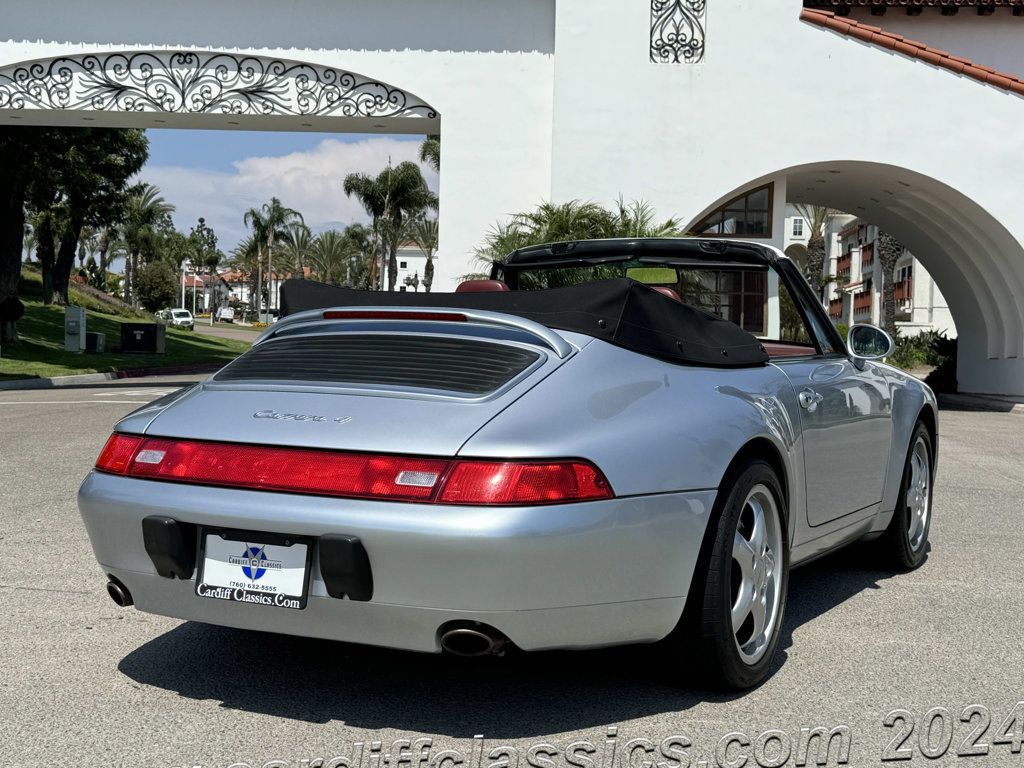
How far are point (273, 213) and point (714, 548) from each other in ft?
343

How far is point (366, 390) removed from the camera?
3.55 metres

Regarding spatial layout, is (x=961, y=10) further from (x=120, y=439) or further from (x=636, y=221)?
(x=120, y=439)

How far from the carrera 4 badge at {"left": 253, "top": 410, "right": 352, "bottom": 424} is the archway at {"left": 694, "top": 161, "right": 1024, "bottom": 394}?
16.7 m

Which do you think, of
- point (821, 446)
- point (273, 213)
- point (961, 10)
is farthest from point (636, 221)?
point (273, 213)

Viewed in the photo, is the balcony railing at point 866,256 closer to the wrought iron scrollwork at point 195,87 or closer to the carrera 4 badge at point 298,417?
the wrought iron scrollwork at point 195,87

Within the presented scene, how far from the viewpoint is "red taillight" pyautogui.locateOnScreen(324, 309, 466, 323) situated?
394 cm

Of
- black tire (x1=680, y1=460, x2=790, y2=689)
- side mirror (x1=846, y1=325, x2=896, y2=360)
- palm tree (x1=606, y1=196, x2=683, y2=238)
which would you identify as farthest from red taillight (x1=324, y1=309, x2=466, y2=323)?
palm tree (x1=606, y1=196, x2=683, y2=238)

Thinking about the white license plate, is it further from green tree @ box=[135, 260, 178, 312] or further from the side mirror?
green tree @ box=[135, 260, 178, 312]

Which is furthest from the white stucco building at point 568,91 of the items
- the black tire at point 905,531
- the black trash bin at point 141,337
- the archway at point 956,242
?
the black trash bin at point 141,337

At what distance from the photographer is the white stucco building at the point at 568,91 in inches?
752

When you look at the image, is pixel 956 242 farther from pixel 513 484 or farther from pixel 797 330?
pixel 513 484

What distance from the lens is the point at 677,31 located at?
1912 centimetres

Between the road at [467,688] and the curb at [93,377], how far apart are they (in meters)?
13.1

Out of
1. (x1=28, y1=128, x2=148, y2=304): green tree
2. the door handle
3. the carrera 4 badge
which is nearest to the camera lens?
the carrera 4 badge
